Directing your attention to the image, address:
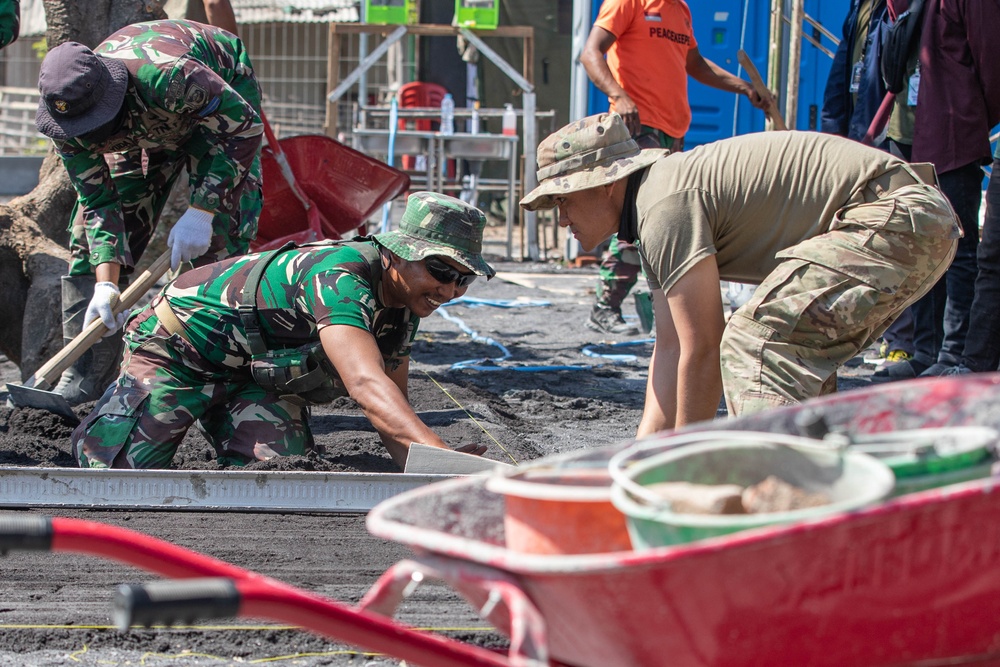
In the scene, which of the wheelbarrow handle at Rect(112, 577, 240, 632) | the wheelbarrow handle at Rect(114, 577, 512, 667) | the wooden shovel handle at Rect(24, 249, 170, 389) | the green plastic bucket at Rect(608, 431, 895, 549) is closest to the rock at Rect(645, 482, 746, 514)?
the green plastic bucket at Rect(608, 431, 895, 549)

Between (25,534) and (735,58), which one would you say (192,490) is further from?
(735,58)

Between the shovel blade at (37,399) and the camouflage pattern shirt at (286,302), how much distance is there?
3.02 ft

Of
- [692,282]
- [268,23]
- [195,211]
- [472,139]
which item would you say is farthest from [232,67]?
[268,23]

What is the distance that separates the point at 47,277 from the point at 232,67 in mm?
1546

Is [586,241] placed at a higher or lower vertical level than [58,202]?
higher

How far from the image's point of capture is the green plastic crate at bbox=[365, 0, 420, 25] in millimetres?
11539

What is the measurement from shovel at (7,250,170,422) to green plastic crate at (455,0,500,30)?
695 cm

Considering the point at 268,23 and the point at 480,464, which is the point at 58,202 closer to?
the point at 480,464

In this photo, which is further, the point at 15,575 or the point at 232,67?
the point at 232,67

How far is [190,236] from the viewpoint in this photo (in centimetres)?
467

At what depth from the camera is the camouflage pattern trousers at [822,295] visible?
2979 millimetres

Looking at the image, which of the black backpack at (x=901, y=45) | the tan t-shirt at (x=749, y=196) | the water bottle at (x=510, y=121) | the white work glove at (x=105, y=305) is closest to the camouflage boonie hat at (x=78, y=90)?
the white work glove at (x=105, y=305)

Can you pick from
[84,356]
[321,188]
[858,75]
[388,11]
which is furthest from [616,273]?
[388,11]

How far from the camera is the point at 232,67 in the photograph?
5168mm
